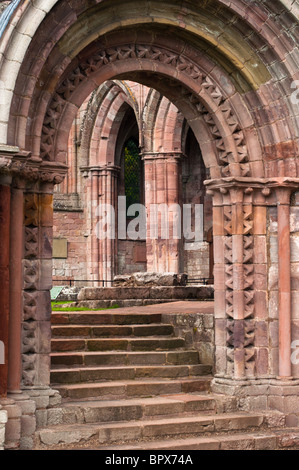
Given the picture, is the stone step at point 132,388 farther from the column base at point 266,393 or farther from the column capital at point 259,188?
the column capital at point 259,188

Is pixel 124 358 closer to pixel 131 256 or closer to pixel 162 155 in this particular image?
pixel 162 155

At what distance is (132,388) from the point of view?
33.9 feet

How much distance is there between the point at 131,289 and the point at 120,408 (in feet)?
20.0

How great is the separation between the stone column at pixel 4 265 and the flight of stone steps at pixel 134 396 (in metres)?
0.93

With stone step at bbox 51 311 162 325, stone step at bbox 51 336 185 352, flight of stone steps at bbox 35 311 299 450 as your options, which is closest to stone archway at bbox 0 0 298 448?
flight of stone steps at bbox 35 311 299 450

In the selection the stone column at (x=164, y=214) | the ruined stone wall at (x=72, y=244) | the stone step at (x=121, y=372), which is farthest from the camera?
the ruined stone wall at (x=72, y=244)

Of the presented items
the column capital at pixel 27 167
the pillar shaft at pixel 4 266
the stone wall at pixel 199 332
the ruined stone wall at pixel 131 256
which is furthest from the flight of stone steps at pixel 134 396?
the ruined stone wall at pixel 131 256

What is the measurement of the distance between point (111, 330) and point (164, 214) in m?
10.2

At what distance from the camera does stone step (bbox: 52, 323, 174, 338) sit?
1143 cm

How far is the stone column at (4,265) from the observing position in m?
8.80

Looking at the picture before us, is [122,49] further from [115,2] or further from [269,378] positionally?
[269,378]

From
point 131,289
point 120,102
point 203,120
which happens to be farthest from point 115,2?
point 120,102

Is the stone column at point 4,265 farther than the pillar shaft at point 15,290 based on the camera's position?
No

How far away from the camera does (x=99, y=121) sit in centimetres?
2459
